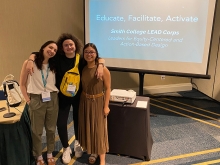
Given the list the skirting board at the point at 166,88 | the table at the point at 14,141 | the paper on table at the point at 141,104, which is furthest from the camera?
the skirting board at the point at 166,88

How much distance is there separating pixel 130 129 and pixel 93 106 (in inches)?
18.2

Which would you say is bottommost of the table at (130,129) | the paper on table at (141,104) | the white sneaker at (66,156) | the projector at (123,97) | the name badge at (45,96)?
the white sneaker at (66,156)

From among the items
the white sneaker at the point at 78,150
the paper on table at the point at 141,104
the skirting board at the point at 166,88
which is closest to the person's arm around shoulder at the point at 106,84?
the paper on table at the point at 141,104

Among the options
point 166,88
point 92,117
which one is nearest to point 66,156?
point 92,117

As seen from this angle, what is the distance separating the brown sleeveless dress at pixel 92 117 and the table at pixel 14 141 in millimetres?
491

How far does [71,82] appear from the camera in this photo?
2000 millimetres

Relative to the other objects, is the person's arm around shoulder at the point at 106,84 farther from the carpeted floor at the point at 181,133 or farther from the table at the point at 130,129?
the carpeted floor at the point at 181,133

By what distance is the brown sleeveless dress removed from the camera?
206cm

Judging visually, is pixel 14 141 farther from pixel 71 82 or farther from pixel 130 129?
pixel 130 129

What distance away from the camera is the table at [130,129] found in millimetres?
2238

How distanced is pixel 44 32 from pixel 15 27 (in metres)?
0.39

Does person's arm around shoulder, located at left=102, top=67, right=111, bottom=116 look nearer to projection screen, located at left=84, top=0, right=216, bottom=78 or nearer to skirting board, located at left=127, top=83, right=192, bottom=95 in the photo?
projection screen, located at left=84, top=0, right=216, bottom=78

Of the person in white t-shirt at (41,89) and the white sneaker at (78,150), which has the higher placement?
the person in white t-shirt at (41,89)

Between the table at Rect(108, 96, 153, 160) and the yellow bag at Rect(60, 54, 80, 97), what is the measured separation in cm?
43
